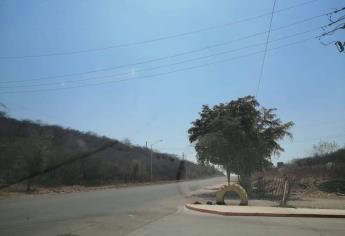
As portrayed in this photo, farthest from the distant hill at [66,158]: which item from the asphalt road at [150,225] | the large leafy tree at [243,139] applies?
the asphalt road at [150,225]

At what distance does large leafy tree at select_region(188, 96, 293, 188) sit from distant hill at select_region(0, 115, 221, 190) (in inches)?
848

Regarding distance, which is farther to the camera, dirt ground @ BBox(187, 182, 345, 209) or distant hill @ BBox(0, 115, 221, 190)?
distant hill @ BBox(0, 115, 221, 190)

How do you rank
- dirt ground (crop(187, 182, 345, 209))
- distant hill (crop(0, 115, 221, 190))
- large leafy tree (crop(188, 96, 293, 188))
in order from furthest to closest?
distant hill (crop(0, 115, 221, 190)), large leafy tree (crop(188, 96, 293, 188)), dirt ground (crop(187, 182, 345, 209))

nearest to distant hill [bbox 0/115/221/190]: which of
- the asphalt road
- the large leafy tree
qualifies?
the large leafy tree

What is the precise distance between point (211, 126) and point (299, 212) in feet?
81.0

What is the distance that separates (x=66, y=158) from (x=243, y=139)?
39.2 meters

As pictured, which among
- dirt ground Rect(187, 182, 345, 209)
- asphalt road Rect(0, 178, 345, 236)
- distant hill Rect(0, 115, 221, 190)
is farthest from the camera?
distant hill Rect(0, 115, 221, 190)

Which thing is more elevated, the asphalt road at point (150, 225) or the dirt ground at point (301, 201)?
the dirt ground at point (301, 201)

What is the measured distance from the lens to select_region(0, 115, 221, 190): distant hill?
58.0m

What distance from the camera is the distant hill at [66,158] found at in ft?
190

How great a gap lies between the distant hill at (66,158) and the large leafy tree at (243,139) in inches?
848

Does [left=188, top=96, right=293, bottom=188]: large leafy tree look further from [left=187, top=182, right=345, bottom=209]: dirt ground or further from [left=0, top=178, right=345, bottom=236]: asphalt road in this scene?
[left=0, top=178, right=345, bottom=236]: asphalt road

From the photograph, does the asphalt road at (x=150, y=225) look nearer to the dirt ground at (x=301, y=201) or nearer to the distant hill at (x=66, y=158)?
the dirt ground at (x=301, y=201)

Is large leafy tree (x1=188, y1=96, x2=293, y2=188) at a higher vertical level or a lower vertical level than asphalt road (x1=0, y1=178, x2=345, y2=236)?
higher
